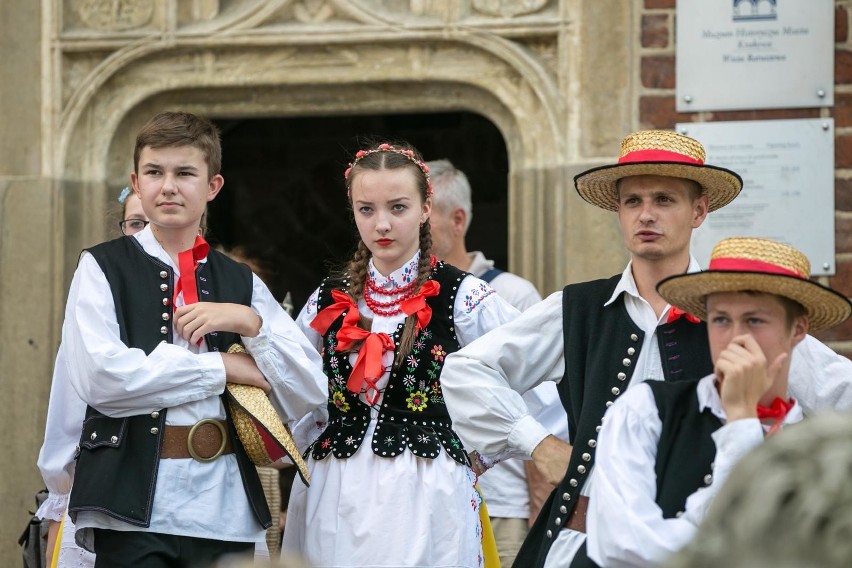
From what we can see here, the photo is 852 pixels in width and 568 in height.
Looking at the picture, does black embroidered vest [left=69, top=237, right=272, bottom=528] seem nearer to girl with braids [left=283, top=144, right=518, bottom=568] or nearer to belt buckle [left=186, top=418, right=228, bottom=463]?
belt buckle [left=186, top=418, right=228, bottom=463]

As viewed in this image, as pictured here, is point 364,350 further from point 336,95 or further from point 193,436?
point 336,95

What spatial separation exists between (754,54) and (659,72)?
1.18 feet

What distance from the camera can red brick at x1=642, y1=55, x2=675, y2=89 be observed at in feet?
19.0

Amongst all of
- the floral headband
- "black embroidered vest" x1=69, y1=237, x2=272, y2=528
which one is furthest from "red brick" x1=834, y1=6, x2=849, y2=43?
"black embroidered vest" x1=69, y1=237, x2=272, y2=528

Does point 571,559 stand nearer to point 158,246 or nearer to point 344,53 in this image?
point 158,246

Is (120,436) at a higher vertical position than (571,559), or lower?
higher

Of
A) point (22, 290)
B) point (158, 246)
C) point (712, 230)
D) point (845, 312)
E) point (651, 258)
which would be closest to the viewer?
point (845, 312)

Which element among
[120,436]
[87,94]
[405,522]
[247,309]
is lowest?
[405,522]

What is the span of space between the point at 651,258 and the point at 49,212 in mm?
3147

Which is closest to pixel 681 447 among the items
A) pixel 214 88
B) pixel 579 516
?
pixel 579 516

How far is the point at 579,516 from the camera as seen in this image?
3.65m

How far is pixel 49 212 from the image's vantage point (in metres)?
6.17

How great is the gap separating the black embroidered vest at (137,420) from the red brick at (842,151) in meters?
2.54

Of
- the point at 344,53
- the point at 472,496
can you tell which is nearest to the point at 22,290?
the point at 344,53
